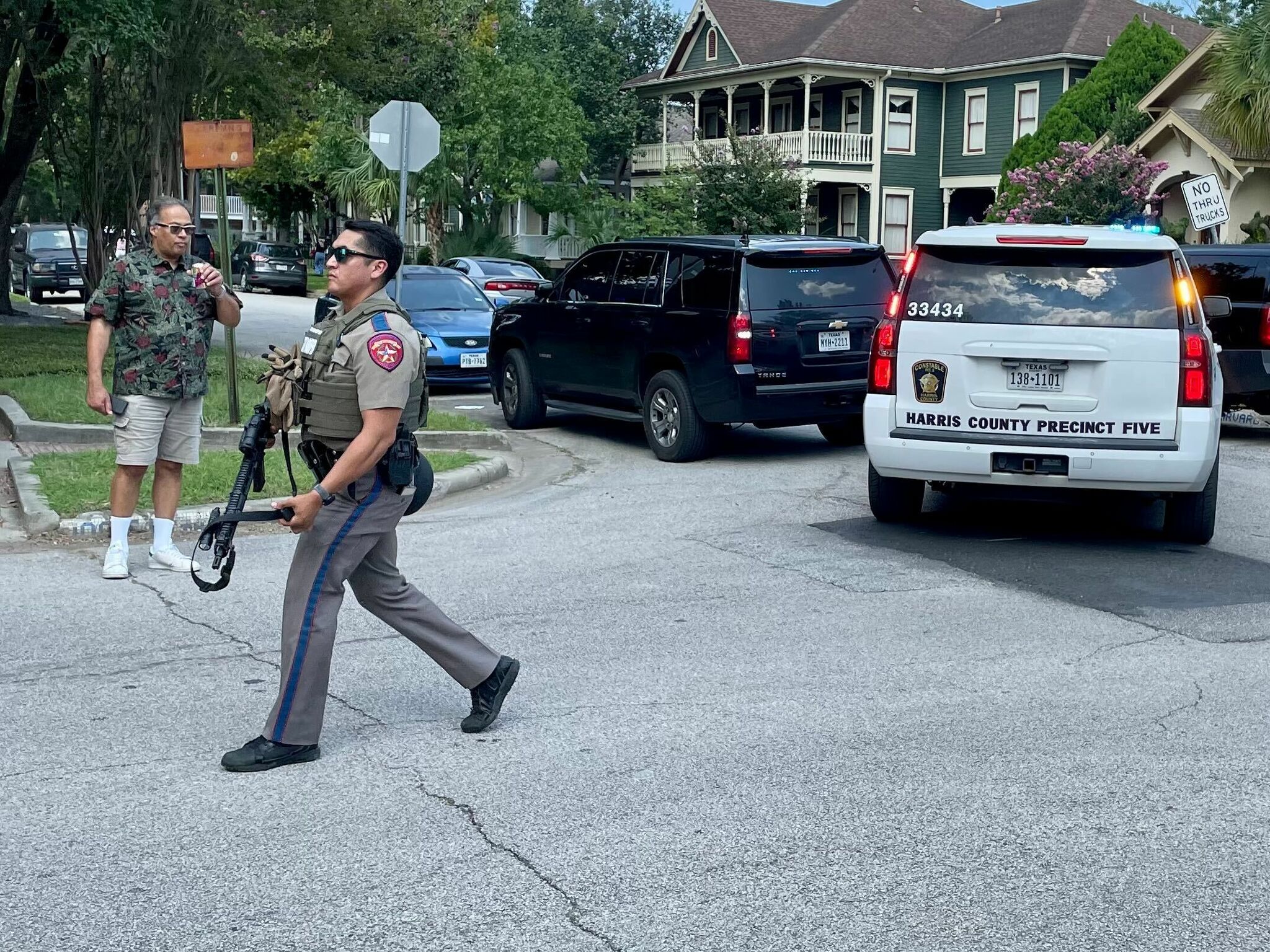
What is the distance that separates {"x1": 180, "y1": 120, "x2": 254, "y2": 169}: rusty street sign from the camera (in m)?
12.5

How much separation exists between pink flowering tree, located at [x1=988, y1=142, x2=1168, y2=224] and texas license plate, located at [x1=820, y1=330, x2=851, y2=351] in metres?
18.5

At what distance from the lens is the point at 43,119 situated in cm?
2328

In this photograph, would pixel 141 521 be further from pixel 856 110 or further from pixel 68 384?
pixel 856 110

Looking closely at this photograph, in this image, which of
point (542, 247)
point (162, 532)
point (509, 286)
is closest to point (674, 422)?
point (162, 532)

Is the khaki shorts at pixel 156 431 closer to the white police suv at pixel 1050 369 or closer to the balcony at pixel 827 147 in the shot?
the white police suv at pixel 1050 369

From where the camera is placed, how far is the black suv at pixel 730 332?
12367 mm

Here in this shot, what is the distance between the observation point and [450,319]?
62.0 feet

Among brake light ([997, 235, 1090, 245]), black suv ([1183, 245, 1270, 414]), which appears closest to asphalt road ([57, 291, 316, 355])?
black suv ([1183, 245, 1270, 414])

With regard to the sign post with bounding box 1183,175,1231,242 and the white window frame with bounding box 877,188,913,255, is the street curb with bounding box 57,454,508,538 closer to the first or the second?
the sign post with bounding box 1183,175,1231,242

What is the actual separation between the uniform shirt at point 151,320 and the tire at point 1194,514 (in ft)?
18.3

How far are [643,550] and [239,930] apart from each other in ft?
17.5

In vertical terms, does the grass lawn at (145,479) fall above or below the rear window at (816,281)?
below

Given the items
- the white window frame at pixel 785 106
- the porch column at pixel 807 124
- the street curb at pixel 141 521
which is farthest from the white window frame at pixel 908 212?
the street curb at pixel 141 521

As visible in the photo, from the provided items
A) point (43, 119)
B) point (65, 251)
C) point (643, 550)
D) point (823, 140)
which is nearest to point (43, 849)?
point (643, 550)
